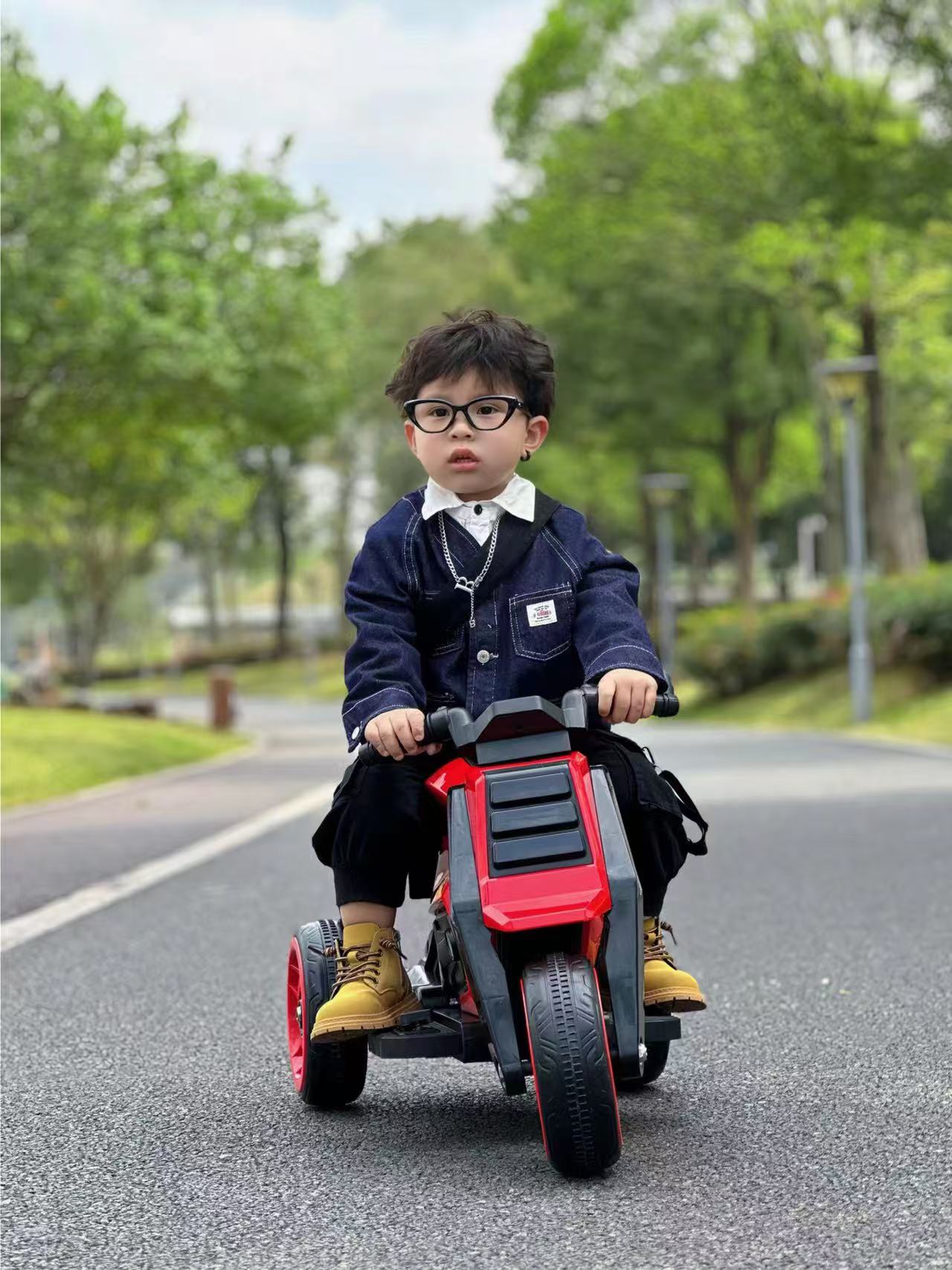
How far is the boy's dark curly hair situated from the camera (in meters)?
3.91

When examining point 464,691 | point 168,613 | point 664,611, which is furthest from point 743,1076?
point 168,613

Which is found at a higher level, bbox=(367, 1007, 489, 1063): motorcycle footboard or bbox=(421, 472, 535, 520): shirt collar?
bbox=(421, 472, 535, 520): shirt collar

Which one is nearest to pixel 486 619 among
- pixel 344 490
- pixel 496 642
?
pixel 496 642

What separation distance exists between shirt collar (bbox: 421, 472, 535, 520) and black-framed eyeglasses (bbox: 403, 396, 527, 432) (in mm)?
114

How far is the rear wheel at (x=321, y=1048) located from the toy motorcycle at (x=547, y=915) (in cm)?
48

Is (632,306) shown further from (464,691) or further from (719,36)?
(464,691)

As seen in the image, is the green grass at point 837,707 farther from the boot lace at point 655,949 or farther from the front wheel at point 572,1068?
the front wheel at point 572,1068

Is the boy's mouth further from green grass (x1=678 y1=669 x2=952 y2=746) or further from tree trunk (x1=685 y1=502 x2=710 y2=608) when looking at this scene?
tree trunk (x1=685 y1=502 x2=710 y2=608)

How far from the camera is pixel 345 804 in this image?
3.73 meters

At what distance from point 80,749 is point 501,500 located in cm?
1703

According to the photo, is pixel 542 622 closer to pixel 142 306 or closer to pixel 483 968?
pixel 483 968

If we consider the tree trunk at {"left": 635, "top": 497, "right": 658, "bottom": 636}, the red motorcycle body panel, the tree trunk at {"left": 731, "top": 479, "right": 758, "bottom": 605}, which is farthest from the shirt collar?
the tree trunk at {"left": 635, "top": 497, "right": 658, "bottom": 636}

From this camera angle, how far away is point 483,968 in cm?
337

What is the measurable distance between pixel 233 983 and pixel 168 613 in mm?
139592
